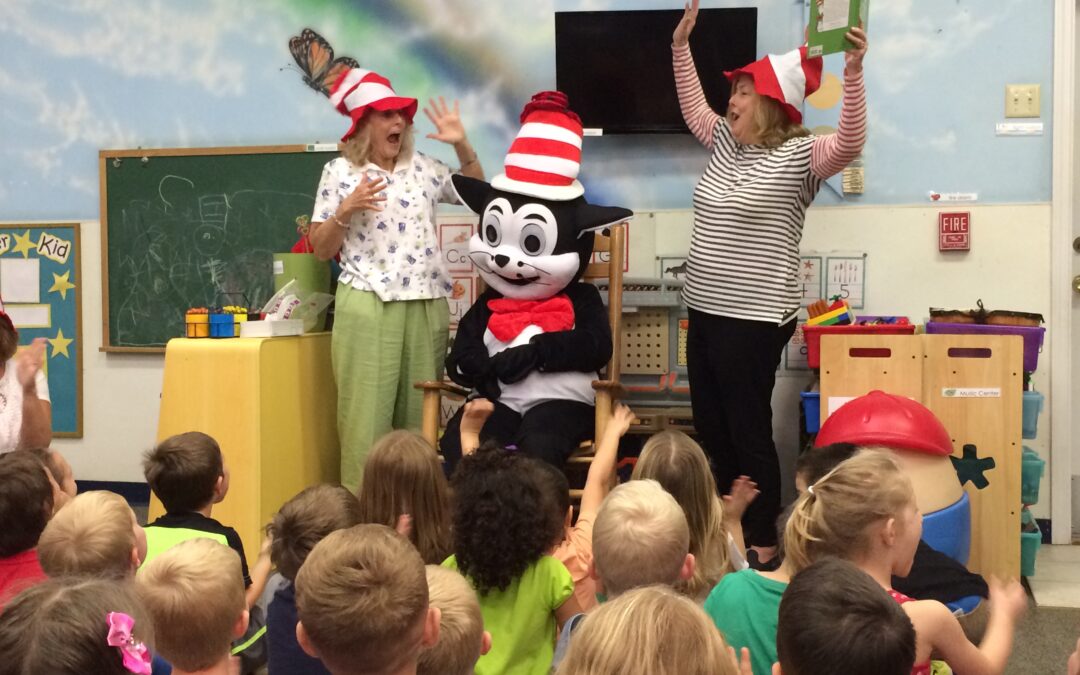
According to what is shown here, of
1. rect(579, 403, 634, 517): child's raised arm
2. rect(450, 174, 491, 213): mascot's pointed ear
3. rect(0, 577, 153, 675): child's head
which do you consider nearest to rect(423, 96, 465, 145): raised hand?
rect(450, 174, 491, 213): mascot's pointed ear

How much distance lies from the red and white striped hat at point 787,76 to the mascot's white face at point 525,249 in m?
0.76

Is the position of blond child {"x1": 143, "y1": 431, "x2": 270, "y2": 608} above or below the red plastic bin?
below

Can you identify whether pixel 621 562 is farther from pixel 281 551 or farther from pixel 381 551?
pixel 281 551

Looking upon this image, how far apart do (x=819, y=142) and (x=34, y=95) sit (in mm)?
3286

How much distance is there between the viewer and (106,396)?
4695 mm

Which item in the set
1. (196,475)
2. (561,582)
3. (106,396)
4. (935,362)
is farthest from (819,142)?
(106,396)

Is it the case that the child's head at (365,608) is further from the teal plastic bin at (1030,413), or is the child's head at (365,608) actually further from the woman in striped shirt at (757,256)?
the teal plastic bin at (1030,413)

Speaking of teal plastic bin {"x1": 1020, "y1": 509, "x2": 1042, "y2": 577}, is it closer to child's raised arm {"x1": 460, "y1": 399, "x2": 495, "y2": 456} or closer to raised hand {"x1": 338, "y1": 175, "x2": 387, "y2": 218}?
child's raised arm {"x1": 460, "y1": 399, "x2": 495, "y2": 456}

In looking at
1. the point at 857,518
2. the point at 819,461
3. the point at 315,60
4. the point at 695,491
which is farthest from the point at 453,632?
the point at 315,60

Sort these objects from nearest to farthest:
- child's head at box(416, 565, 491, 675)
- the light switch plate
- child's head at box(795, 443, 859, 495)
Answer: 1. child's head at box(416, 565, 491, 675)
2. child's head at box(795, 443, 859, 495)
3. the light switch plate

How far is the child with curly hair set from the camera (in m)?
2.05

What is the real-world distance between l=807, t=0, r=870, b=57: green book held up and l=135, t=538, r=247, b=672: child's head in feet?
7.20

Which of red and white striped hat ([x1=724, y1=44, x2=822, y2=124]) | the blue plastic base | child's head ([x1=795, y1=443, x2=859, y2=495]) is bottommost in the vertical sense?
the blue plastic base

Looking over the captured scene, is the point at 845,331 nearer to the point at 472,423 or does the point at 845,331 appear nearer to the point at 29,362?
the point at 472,423
